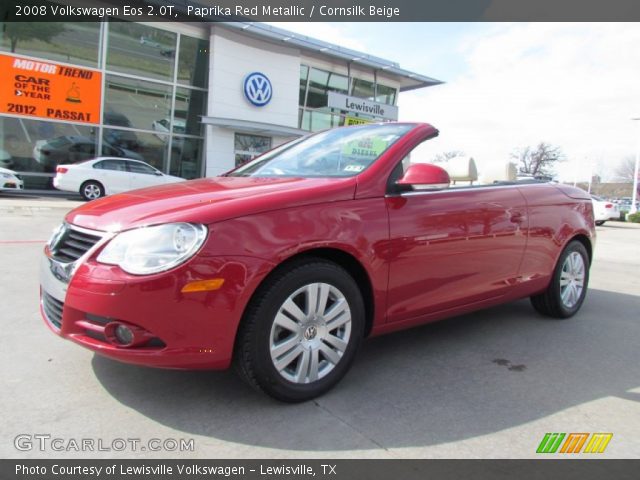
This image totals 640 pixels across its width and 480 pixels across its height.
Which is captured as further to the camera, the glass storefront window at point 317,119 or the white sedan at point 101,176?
the glass storefront window at point 317,119

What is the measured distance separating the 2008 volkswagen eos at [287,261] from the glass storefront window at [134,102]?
1614cm

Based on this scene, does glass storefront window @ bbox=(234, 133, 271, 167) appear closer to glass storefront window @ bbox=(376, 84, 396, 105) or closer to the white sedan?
the white sedan

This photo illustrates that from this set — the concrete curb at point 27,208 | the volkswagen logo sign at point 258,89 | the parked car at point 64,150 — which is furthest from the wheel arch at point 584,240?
the volkswagen logo sign at point 258,89

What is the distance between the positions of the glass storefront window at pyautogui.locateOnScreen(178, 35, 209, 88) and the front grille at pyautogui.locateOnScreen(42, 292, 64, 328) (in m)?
18.3

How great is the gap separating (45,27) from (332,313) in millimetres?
18205

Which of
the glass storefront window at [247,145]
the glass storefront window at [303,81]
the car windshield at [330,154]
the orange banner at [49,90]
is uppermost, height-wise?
the glass storefront window at [303,81]

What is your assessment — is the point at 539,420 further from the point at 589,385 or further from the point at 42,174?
the point at 42,174

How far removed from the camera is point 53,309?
2600 mm

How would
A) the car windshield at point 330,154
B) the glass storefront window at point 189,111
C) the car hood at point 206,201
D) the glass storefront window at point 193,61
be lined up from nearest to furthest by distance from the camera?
the car hood at point 206,201
the car windshield at point 330,154
the glass storefront window at point 193,61
the glass storefront window at point 189,111

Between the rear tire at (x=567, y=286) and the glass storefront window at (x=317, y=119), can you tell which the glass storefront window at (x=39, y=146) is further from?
the rear tire at (x=567, y=286)

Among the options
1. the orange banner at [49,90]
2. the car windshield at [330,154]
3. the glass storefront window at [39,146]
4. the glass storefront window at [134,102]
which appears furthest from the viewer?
the glass storefront window at [134,102]

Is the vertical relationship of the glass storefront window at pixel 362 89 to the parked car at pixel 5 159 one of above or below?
above

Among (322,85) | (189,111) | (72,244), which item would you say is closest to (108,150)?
(189,111)

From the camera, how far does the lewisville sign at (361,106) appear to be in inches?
886
